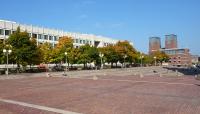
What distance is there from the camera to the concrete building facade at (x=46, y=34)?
8297 centimetres

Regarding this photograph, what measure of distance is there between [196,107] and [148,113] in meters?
3.26

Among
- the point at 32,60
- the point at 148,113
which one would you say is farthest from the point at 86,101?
the point at 32,60

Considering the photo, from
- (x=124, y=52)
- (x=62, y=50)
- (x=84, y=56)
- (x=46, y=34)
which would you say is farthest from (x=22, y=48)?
(x=124, y=52)

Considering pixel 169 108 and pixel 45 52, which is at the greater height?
pixel 45 52

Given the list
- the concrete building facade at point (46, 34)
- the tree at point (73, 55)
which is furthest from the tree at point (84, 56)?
the concrete building facade at point (46, 34)

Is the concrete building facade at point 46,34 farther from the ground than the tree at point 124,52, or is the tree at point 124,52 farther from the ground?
the concrete building facade at point 46,34

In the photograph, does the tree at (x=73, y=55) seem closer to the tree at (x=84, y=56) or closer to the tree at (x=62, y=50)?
the tree at (x=62, y=50)

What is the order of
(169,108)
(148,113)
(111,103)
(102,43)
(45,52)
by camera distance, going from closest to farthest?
(148,113) < (169,108) < (111,103) < (45,52) < (102,43)

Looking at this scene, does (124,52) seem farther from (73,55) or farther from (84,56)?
(73,55)

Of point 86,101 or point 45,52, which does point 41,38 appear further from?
point 86,101

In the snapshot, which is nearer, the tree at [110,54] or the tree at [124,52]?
the tree at [110,54]

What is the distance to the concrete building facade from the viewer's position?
272 feet

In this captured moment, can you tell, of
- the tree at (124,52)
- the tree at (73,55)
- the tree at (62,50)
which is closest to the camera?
the tree at (62,50)

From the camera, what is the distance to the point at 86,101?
18.1 meters
